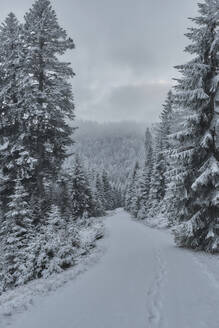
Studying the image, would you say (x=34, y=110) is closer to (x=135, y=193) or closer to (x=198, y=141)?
(x=198, y=141)

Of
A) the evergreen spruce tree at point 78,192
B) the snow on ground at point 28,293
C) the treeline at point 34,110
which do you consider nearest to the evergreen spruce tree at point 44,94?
the treeline at point 34,110

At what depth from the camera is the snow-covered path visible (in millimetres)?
5035

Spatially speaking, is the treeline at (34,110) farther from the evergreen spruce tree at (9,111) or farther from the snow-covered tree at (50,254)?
the snow-covered tree at (50,254)

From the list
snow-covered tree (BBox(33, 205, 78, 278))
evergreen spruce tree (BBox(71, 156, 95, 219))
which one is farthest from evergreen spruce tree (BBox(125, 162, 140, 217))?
snow-covered tree (BBox(33, 205, 78, 278))

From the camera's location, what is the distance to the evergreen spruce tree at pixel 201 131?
Result: 12.2 meters

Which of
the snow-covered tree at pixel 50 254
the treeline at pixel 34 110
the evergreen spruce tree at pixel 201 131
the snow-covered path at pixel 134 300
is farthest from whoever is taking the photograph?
the treeline at pixel 34 110

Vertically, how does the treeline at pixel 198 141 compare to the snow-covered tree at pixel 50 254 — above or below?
→ above

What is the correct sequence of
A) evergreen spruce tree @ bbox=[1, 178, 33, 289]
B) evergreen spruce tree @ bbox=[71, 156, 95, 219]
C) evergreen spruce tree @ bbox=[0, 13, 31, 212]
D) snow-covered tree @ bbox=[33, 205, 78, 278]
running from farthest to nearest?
evergreen spruce tree @ bbox=[71, 156, 95, 219] → evergreen spruce tree @ bbox=[0, 13, 31, 212] → evergreen spruce tree @ bbox=[1, 178, 33, 289] → snow-covered tree @ bbox=[33, 205, 78, 278]

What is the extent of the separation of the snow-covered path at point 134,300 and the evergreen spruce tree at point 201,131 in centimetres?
302

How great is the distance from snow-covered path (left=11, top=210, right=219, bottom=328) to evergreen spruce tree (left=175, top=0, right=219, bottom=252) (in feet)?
9.90

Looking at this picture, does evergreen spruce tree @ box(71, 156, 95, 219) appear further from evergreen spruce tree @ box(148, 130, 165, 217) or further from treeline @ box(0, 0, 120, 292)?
treeline @ box(0, 0, 120, 292)

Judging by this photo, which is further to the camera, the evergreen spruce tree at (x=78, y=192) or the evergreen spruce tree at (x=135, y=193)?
the evergreen spruce tree at (x=135, y=193)

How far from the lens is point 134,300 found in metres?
6.17

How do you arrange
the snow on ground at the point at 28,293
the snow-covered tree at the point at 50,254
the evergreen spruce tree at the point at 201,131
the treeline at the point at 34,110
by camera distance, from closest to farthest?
the snow on ground at the point at 28,293, the snow-covered tree at the point at 50,254, the evergreen spruce tree at the point at 201,131, the treeline at the point at 34,110
